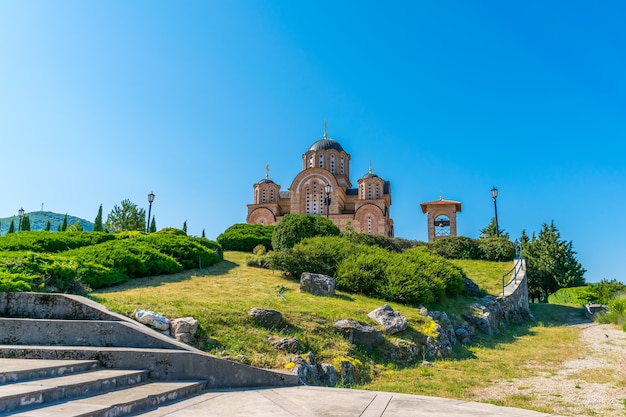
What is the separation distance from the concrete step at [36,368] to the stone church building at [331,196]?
37.3 metres

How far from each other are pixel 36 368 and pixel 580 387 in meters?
8.09

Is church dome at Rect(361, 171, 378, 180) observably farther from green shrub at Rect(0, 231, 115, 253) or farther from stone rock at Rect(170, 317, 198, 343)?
stone rock at Rect(170, 317, 198, 343)

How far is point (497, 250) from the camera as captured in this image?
26.0 metres

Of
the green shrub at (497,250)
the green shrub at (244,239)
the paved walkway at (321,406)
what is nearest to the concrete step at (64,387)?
the paved walkway at (321,406)

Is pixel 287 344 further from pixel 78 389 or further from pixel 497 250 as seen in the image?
pixel 497 250

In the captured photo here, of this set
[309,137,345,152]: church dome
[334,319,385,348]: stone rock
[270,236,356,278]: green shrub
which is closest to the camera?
[334,319,385,348]: stone rock

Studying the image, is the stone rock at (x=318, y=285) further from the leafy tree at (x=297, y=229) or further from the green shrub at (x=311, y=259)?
the leafy tree at (x=297, y=229)

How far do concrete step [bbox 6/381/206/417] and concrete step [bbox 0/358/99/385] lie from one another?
729mm

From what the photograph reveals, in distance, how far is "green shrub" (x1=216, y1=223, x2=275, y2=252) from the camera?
2478 centimetres

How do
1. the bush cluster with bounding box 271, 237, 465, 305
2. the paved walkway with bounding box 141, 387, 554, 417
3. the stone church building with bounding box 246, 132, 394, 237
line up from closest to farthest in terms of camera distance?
the paved walkway with bounding box 141, 387, 554, 417
the bush cluster with bounding box 271, 237, 465, 305
the stone church building with bounding box 246, 132, 394, 237

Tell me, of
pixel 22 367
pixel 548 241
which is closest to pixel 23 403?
pixel 22 367

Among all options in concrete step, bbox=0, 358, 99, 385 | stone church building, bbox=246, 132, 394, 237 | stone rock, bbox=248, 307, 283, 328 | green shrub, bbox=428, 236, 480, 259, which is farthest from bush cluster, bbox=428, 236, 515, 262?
concrete step, bbox=0, 358, 99, 385

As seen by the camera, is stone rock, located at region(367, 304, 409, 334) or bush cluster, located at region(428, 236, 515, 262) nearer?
stone rock, located at region(367, 304, 409, 334)

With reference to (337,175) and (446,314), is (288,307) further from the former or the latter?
(337,175)
